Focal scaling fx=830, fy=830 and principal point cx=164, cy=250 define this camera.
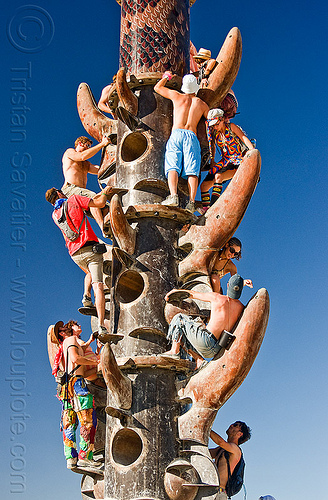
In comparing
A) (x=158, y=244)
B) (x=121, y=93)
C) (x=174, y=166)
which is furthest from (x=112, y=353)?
(x=121, y=93)

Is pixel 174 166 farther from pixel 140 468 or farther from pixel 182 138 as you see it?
pixel 140 468

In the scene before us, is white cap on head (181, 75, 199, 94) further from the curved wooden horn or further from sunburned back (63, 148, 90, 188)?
sunburned back (63, 148, 90, 188)

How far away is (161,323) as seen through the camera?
10.8 metres

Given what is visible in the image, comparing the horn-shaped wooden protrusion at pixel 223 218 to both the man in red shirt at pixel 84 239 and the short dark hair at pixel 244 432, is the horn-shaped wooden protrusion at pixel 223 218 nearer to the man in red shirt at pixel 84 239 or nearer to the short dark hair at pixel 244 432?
the man in red shirt at pixel 84 239

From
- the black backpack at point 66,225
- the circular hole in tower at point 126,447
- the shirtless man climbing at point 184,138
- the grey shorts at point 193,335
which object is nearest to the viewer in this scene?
the grey shorts at point 193,335

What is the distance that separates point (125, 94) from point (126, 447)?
4825mm

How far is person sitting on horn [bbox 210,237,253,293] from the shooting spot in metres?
11.9

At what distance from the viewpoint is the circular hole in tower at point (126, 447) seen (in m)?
10.3

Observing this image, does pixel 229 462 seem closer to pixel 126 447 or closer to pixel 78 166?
pixel 126 447

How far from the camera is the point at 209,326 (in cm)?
1033

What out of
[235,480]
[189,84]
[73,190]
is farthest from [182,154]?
[235,480]

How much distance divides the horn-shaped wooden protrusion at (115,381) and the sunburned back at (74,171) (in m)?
4.03

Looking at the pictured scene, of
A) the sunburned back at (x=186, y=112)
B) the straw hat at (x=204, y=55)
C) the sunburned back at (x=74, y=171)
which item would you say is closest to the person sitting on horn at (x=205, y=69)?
the straw hat at (x=204, y=55)

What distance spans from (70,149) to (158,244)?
3.12 meters
